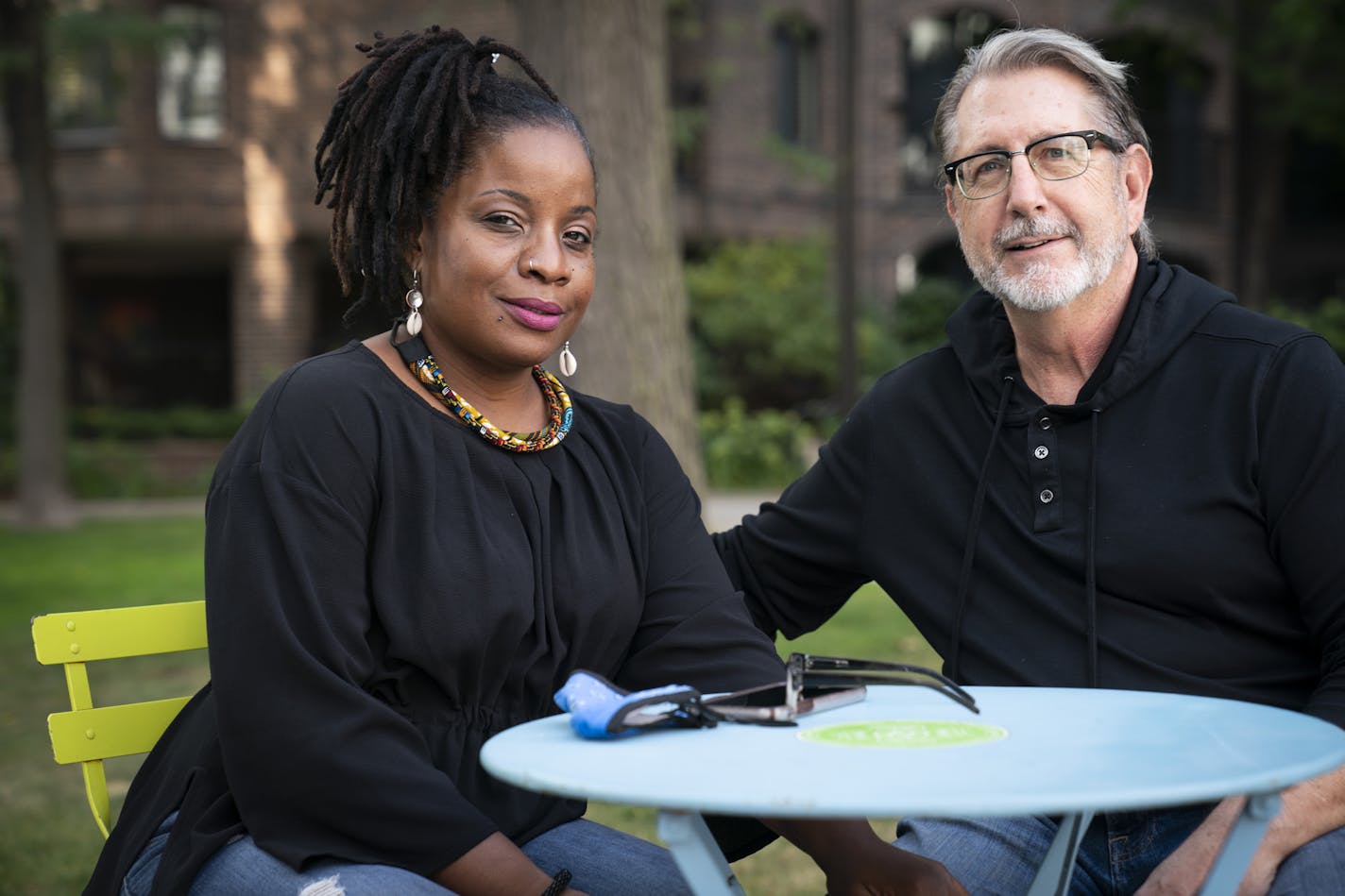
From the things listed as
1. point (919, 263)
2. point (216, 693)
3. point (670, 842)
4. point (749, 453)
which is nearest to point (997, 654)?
point (670, 842)

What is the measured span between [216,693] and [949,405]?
60.9 inches

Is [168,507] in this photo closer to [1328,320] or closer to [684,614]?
[1328,320]

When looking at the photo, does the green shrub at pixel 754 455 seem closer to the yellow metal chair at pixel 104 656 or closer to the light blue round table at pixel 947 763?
the yellow metal chair at pixel 104 656

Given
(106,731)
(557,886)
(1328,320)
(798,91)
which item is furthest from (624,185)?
(798,91)

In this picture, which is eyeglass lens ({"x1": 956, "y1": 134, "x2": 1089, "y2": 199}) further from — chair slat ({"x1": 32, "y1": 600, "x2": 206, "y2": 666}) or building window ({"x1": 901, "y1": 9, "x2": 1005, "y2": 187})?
building window ({"x1": 901, "y1": 9, "x2": 1005, "y2": 187})

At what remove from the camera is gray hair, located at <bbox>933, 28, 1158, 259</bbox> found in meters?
2.98

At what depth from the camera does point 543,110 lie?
2723 millimetres

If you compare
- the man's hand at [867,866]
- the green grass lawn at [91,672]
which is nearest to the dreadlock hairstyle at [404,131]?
the man's hand at [867,866]

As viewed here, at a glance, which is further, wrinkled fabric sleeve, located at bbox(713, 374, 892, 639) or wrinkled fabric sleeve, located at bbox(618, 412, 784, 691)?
wrinkled fabric sleeve, located at bbox(713, 374, 892, 639)

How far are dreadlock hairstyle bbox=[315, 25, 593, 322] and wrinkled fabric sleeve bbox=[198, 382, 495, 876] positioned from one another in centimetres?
49

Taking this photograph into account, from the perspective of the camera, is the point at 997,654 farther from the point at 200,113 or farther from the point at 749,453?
the point at 200,113

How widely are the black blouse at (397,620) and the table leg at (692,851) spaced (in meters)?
0.50

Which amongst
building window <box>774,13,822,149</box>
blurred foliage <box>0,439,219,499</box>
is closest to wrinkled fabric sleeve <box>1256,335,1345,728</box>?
blurred foliage <box>0,439,219,499</box>

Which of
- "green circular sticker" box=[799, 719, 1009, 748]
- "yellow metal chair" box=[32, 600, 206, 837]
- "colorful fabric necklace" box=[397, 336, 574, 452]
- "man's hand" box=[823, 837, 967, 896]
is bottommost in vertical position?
"man's hand" box=[823, 837, 967, 896]
